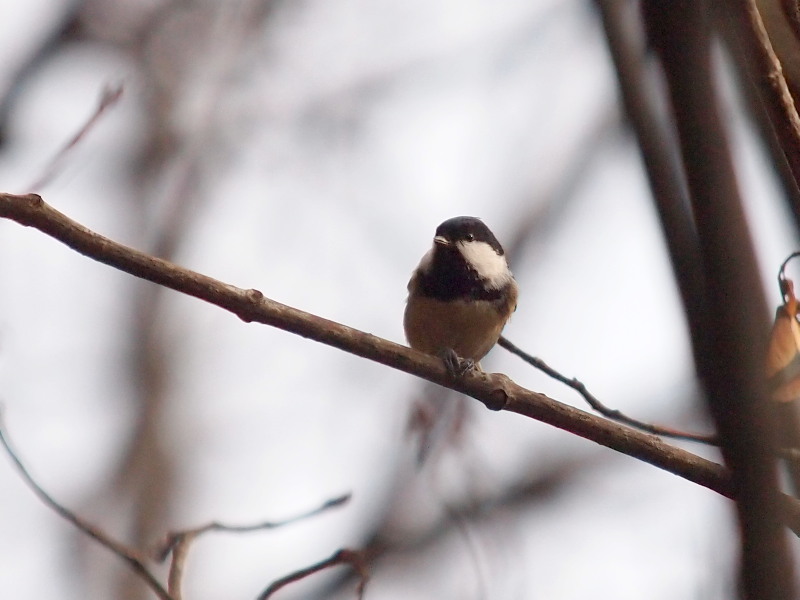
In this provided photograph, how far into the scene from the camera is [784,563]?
824 millimetres

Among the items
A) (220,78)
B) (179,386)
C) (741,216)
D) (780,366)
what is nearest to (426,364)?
(780,366)

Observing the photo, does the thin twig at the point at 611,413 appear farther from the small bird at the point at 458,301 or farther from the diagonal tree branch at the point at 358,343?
the small bird at the point at 458,301

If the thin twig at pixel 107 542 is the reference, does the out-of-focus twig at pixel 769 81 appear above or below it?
above

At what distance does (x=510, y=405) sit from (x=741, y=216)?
207 centimetres

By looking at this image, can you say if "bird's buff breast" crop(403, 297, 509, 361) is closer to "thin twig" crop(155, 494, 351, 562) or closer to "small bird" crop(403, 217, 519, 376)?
"small bird" crop(403, 217, 519, 376)

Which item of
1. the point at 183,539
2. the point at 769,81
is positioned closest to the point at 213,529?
the point at 183,539

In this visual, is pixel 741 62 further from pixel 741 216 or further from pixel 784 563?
pixel 784 563

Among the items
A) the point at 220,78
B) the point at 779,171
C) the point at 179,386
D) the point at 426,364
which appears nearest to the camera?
the point at 779,171

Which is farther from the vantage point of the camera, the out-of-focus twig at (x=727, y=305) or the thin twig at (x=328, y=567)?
the thin twig at (x=328, y=567)

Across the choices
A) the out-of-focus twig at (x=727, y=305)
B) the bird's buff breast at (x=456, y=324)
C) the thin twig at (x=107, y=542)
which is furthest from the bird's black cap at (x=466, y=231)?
the out-of-focus twig at (x=727, y=305)

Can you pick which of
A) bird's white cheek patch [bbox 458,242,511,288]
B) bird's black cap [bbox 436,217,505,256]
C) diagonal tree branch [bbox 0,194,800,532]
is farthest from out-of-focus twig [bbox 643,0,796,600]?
bird's black cap [bbox 436,217,505,256]

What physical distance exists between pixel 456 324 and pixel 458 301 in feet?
0.39

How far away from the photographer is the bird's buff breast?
4.59m

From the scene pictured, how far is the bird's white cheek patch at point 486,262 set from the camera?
4809mm
